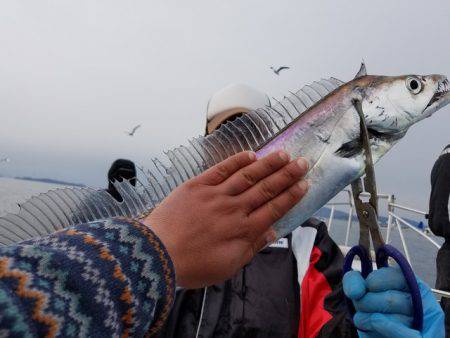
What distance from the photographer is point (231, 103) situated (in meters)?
3.94

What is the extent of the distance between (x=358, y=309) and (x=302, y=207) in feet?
2.12

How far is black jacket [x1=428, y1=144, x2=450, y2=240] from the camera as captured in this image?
4691 millimetres

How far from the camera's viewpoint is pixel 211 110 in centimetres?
407

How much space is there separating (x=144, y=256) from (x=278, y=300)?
2.11 meters

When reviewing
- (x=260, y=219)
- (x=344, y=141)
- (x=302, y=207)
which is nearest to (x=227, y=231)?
Result: (x=260, y=219)

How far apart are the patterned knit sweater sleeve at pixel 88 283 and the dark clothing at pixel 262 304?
5.78 feet

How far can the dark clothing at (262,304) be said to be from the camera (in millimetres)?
2873

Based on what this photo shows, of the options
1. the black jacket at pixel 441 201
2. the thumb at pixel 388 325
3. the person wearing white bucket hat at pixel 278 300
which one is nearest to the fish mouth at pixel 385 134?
the thumb at pixel 388 325

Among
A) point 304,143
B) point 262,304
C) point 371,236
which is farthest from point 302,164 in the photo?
point 262,304

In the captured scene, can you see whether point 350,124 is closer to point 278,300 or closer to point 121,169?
point 278,300

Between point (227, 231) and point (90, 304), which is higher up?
point (90, 304)

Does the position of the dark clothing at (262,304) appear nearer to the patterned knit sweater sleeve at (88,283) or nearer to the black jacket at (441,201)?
the patterned knit sweater sleeve at (88,283)

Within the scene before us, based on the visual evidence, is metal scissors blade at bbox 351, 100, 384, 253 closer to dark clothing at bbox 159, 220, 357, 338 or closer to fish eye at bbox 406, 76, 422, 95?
fish eye at bbox 406, 76, 422, 95

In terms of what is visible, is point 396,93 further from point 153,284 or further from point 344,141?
point 153,284
